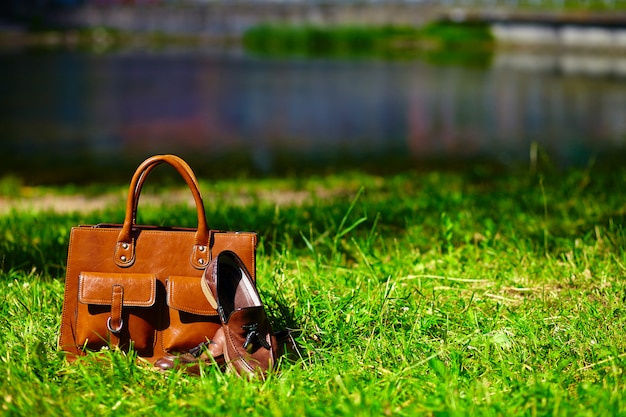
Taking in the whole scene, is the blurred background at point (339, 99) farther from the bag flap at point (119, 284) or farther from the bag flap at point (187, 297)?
the bag flap at point (119, 284)

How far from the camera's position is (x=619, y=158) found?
1236 centimetres

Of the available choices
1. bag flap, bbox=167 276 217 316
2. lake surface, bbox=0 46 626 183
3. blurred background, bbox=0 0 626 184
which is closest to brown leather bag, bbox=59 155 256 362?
bag flap, bbox=167 276 217 316

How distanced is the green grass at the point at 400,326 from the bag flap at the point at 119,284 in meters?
0.20

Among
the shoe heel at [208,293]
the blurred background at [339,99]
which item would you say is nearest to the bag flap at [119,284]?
the shoe heel at [208,293]

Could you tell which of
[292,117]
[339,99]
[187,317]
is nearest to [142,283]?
[187,317]

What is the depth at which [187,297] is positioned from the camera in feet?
9.41

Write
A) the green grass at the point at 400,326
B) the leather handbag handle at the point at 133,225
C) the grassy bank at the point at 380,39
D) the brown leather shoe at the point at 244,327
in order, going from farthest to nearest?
1. the grassy bank at the point at 380,39
2. the leather handbag handle at the point at 133,225
3. the brown leather shoe at the point at 244,327
4. the green grass at the point at 400,326

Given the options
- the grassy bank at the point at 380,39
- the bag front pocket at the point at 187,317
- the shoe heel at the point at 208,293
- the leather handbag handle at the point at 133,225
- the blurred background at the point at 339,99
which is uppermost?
the leather handbag handle at the point at 133,225

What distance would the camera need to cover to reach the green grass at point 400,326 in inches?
102

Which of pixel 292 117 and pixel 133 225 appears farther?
pixel 292 117

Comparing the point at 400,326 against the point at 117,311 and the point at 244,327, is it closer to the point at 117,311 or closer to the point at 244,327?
the point at 244,327

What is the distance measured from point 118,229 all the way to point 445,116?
Answer: 15.3 metres

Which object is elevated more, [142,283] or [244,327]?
[142,283]

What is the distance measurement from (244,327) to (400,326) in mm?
712
